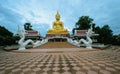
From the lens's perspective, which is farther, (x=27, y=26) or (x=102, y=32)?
(x=27, y=26)

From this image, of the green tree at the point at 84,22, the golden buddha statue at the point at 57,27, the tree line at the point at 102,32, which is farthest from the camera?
the green tree at the point at 84,22

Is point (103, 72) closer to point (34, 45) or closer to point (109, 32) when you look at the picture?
point (34, 45)

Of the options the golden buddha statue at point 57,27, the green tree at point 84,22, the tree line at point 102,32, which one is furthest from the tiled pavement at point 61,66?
the green tree at point 84,22

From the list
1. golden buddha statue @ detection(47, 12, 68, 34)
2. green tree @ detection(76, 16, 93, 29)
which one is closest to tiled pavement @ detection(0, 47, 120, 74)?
golden buddha statue @ detection(47, 12, 68, 34)

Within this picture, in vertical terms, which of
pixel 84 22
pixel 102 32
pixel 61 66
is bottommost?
pixel 61 66

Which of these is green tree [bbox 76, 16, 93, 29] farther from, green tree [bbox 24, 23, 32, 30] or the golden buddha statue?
green tree [bbox 24, 23, 32, 30]

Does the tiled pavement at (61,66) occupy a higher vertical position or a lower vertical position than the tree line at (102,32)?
lower

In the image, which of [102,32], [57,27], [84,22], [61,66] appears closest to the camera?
[61,66]

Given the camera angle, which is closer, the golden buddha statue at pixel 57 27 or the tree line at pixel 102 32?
the tree line at pixel 102 32

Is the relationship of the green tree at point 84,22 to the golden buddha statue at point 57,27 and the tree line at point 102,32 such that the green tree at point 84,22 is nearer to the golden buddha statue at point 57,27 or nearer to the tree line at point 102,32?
the tree line at point 102,32

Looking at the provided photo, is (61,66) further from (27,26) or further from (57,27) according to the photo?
(27,26)

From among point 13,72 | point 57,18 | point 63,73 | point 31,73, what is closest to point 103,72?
point 63,73

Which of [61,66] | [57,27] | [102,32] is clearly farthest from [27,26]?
[61,66]

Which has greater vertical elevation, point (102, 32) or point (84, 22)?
point (84, 22)
